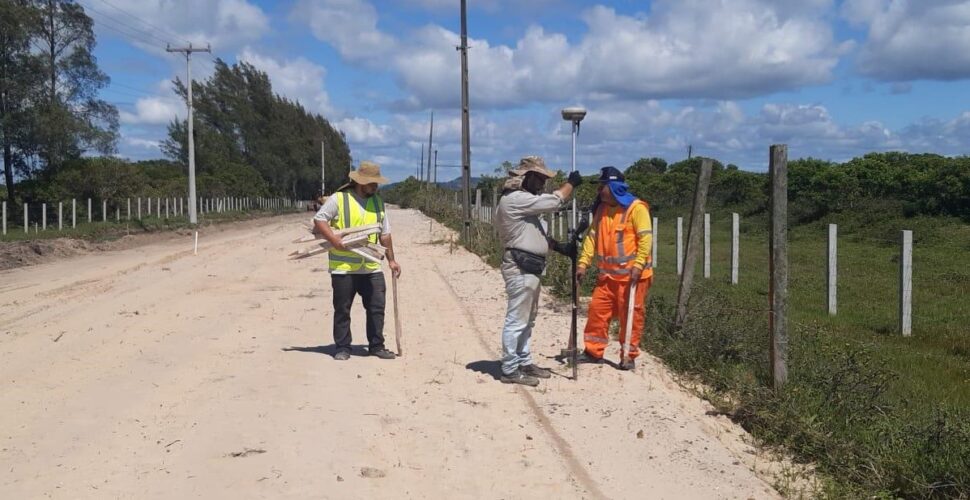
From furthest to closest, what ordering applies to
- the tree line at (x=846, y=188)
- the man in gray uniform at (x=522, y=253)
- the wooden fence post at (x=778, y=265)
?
the tree line at (x=846, y=188)
the man in gray uniform at (x=522, y=253)
the wooden fence post at (x=778, y=265)

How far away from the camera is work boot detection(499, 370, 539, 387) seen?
24.8ft

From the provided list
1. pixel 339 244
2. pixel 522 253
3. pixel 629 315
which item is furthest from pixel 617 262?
pixel 339 244

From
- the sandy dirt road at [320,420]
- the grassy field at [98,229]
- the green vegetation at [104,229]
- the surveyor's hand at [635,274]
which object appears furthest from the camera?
the green vegetation at [104,229]

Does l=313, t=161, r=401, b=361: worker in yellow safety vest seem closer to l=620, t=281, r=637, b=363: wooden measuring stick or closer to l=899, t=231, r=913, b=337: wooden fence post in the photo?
l=620, t=281, r=637, b=363: wooden measuring stick

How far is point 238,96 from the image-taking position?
8806cm

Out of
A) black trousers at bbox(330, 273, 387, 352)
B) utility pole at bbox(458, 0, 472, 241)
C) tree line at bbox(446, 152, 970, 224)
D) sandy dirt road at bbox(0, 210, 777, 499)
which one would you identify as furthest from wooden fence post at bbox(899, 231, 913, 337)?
utility pole at bbox(458, 0, 472, 241)

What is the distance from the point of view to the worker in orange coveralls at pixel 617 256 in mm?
7809

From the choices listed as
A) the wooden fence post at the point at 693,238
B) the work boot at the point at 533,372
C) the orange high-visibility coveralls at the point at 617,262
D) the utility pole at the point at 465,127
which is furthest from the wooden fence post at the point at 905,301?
the utility pole at the point at 465,127

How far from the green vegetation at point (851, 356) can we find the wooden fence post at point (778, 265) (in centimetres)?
22

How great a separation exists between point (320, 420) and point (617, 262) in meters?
2.99

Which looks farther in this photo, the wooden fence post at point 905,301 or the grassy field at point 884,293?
the wooden fence post at point 905,301

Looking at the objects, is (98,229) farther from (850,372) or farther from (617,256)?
(850,372)

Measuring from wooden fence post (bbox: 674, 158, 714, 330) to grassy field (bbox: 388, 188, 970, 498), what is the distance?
0.20 meters

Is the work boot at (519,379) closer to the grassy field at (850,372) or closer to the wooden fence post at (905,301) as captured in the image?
the grassy field at (850,372)
